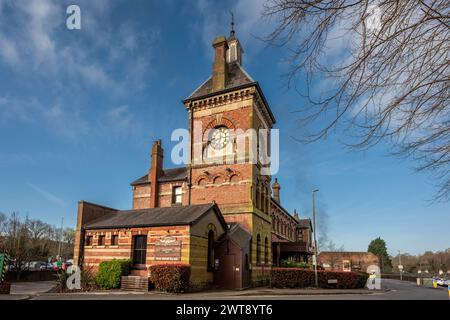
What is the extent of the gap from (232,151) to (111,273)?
13.1m

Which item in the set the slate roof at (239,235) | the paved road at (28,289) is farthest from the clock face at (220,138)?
the paved road at (28,289)

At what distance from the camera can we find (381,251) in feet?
291

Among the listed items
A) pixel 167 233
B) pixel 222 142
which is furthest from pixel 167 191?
pixel 167 233

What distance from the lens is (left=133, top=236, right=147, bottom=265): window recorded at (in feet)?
71.1

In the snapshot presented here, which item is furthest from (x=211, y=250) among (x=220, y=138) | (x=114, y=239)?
(x=220, y=138)

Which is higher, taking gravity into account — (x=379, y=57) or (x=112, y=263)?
(x=379, y=57)

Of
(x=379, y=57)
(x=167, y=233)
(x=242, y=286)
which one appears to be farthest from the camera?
(x=242, y=286)

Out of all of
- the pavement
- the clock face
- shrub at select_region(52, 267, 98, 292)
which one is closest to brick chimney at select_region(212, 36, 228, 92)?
the clock face

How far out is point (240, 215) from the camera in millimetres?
25594

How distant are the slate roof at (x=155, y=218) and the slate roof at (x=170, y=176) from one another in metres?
7.14

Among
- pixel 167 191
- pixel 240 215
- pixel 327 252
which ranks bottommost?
pixel 327 252

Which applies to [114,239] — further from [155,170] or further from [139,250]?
[155,170]

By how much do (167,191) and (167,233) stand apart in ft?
39.8
